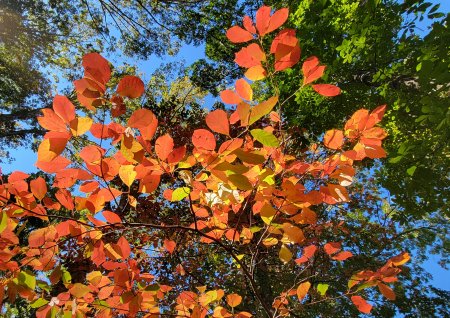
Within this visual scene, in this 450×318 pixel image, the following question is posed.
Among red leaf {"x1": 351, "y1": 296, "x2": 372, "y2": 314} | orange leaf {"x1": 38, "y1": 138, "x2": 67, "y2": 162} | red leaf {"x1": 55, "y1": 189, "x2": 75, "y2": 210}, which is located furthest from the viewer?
red leaf {"x1": 351, "y1": 296, "x2": 372, "y2": 314}

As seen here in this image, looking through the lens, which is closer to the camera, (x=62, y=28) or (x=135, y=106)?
(x=135, y=106)

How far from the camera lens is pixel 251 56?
3.60ft

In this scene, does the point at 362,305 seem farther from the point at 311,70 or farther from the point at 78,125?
the point at 78,125

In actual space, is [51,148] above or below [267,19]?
below

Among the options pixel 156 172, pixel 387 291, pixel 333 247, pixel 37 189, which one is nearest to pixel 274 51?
pixel 156 172

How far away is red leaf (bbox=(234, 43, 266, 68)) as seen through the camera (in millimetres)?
1072

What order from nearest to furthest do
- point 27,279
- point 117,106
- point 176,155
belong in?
point 117,106
point 176,155
point 27,279

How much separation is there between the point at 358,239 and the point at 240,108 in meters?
6.97

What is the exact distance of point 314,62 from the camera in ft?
3.61

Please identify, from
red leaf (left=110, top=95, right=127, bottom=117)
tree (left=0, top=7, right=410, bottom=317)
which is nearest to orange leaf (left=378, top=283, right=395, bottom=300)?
tree (left=0, top=7, right=410, bottom=317)

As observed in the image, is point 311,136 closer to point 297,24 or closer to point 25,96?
point 297,24

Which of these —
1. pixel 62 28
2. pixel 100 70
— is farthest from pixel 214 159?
pixel 62 28

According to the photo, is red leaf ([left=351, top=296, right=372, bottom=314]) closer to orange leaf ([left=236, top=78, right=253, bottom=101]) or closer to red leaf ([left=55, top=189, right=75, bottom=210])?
orange leaf ([left=236, top=78, right=253, bottom=101])

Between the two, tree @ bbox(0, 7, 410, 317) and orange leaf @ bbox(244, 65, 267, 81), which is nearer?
tree @ bbox(0, 7, 410, 317)
